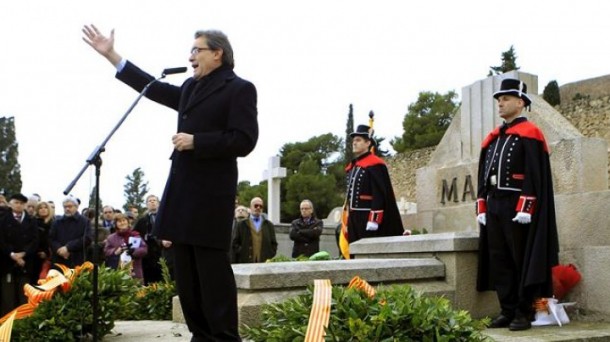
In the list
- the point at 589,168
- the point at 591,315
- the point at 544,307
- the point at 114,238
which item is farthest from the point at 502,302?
the point at 114,238

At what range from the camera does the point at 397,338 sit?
134 inches

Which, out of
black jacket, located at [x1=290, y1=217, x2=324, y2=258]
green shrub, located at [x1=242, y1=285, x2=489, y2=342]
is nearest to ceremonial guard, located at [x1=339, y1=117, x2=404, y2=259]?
black jacket, located at [x1=290, y1=217, x2=324, y2=258]

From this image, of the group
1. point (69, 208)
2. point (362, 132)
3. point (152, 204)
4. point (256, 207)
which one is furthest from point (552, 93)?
point (69, 208)

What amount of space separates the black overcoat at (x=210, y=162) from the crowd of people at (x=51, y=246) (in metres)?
4.64

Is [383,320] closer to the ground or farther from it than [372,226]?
closer to the ground

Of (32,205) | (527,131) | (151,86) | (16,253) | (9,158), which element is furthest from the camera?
(9,158)

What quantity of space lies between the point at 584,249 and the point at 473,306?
3.11 ft

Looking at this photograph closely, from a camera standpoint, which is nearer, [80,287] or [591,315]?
[80,287]

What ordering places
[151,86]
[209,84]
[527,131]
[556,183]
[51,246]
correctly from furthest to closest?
[51,246] < [556,183] < [527,131] < [151,86] < [209,84]

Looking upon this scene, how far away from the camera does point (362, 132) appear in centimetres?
762

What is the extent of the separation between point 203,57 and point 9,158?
38.6 metres

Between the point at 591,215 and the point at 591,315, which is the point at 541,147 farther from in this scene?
the point at 591,315

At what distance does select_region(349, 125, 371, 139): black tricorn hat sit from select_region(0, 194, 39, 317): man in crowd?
3.86 metres

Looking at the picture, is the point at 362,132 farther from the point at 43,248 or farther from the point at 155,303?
the point at 43,248
